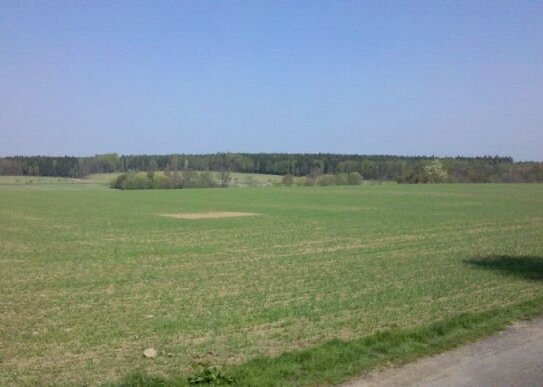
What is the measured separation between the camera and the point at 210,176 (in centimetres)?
12356

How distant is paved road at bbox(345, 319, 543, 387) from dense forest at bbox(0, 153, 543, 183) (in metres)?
119

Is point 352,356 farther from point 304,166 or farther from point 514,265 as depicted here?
point 304,166

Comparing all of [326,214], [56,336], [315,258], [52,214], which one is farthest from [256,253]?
[52,214]

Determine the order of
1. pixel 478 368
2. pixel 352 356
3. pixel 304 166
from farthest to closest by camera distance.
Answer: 1. pixel 304 166
2. pixel 352 356
3. pixel 478 368

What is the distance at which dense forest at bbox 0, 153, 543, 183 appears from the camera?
12788cm

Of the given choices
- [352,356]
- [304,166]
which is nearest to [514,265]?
[352,356]

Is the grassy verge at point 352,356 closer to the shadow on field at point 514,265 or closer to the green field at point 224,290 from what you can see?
the green field at point 224,290

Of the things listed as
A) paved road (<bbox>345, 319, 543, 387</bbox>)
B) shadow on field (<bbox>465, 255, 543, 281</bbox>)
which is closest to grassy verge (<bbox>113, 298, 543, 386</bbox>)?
paved road (<bbox>345, 319, 543, 387</bbox>)

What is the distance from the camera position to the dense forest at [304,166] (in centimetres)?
12788

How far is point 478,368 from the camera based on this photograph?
23.7ft

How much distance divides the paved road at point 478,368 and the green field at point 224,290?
Answer: 1910 mm

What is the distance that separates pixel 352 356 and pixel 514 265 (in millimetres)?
12511

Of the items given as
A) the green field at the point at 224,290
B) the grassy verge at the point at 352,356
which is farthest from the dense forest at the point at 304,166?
the grassy verge at the point at 352,356

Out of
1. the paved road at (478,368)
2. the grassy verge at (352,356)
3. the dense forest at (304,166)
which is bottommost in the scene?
the grassy verge at (352,356)
